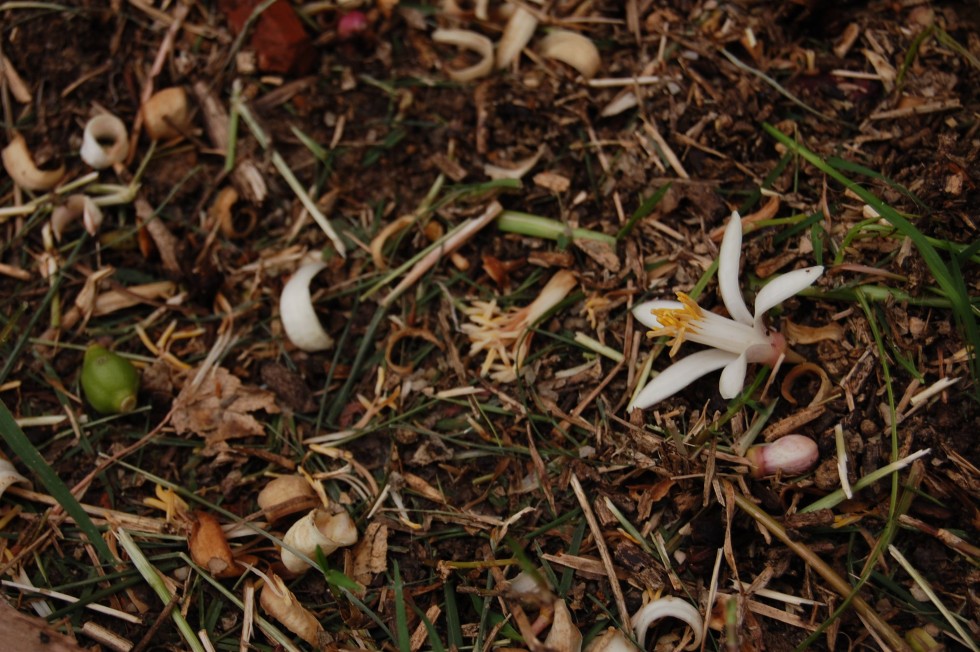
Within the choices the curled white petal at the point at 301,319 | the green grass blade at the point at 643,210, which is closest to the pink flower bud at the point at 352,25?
the curled white petal at the point at 301,319

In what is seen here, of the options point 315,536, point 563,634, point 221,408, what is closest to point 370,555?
point 315,536

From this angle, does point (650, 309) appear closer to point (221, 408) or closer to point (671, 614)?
point (671, 614)

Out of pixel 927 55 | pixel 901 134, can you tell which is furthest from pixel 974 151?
pixel 927 55

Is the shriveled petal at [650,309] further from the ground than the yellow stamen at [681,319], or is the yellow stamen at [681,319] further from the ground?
the yellow stamen at [681,319]

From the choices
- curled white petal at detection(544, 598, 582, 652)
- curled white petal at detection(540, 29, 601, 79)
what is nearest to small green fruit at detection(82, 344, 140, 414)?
curled white petal at detection(544, 598, 582, 652)

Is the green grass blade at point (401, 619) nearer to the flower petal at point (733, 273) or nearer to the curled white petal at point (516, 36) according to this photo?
the flower petal at point (733, 273)

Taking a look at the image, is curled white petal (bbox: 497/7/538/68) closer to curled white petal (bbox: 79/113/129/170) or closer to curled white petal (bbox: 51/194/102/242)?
curled white petal (bbox: 79/113/129/170)

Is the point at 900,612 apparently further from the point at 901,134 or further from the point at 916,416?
the point at 901,134

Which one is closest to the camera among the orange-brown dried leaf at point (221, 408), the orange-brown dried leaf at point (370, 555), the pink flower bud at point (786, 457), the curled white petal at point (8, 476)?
the pink flower bud at point (786, 457)
